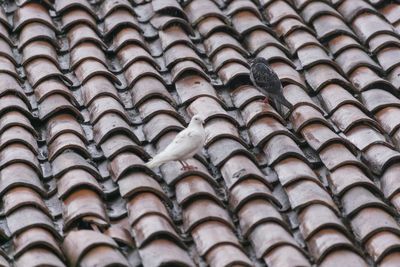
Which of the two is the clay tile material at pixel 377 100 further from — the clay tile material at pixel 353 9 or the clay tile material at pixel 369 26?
the clay tile material at pixel 353 9

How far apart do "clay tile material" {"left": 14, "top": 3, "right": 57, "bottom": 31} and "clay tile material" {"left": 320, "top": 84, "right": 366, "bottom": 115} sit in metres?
2.09

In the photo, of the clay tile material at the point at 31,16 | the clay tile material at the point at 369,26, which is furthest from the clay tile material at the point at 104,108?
the clay tile material at the point at 369,26

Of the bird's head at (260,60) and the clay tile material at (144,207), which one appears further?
the bird's head at (260,60)

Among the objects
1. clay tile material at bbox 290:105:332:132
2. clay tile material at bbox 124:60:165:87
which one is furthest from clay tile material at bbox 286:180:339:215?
clay tile material at bbox 124:60:165:87

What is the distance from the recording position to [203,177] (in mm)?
5973

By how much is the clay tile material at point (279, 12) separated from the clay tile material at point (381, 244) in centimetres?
272

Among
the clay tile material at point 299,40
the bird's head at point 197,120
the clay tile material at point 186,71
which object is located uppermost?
the clay tile material at point 299,40

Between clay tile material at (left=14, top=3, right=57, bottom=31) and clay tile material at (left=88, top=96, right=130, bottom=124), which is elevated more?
clay tile material at (left=14, top=3, right=57, bottom=31)

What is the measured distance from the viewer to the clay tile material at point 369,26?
7.69 m

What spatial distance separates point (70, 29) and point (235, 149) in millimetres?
2029

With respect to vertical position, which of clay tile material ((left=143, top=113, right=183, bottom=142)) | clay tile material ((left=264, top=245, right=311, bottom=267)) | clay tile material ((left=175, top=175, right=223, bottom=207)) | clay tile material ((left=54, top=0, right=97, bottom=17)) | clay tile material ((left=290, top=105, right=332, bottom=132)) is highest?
clay tile material ((left=54, top=0, right=97, bottom=17))

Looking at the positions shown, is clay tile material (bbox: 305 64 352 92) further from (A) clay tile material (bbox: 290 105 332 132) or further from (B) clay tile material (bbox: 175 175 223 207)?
(B) clay tile material (bbox: 175 175 223 207)

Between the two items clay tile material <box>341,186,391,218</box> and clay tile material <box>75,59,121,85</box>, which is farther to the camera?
clay tile material <box>75,59,121,85</box>

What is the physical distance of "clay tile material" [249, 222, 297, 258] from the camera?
5.39m
